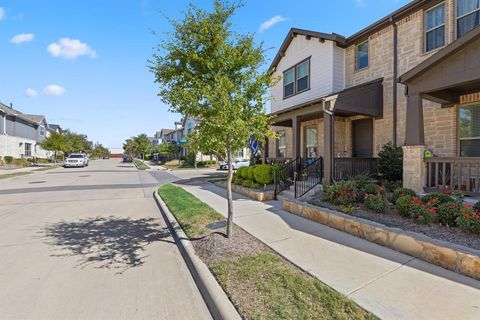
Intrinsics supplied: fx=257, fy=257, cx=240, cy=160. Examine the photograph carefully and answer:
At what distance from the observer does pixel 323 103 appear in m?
9.09

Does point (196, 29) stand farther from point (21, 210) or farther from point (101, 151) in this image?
point (101, 151)

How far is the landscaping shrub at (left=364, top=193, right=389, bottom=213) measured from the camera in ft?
19.0

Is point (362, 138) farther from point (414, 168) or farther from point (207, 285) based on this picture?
point (207, 285)

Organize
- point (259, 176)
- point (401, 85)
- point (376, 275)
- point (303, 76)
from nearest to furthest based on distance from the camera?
point (376, 275), point (401, 85), point (259, 176), point (303, 76)

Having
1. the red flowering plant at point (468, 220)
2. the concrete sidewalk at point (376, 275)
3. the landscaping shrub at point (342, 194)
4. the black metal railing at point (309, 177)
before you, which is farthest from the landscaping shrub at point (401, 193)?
the black metal railing at point (309, 177)

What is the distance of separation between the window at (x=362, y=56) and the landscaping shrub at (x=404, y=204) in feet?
24.7

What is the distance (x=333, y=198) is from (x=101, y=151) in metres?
120

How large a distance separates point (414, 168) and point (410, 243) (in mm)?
3202

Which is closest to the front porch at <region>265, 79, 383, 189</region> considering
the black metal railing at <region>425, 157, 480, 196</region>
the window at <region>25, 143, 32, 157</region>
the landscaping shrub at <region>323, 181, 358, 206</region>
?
the landscaping shrub at <region>323, 181, 358, 206</region>

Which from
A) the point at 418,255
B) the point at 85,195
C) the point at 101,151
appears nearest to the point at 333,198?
the point at 418,255

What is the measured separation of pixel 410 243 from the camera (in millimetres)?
4418

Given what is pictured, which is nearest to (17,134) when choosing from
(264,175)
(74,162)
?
(74,162)

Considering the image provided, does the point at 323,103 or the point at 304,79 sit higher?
the point at 304,79

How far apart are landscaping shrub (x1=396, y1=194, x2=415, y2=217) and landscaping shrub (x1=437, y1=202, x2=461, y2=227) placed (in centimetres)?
56
